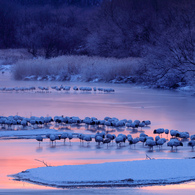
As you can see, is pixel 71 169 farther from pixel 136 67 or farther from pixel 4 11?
pixel 4 11

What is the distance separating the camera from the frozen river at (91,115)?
20.9 ft

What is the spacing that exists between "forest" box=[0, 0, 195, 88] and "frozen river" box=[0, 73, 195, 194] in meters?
5.09

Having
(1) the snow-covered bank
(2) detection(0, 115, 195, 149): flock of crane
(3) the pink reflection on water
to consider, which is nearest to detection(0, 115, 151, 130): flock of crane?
(2) detection(0, 115, 195, 149): flock of crane

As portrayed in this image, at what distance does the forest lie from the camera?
23984 millimetres

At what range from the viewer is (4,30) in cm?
8281

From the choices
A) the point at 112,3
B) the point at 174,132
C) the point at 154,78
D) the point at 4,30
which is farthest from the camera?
the point at 4,30

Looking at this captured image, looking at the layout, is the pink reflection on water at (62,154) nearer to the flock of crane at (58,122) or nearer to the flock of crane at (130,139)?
the flock of crane at (130,139)

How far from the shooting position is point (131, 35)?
1773 inches

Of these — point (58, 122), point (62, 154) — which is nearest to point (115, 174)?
point (62, 154)

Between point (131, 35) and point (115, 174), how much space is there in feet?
130

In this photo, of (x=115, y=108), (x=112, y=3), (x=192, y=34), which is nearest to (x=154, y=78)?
(x=192, y=34)

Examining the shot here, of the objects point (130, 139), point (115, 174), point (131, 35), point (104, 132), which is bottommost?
point (115, 174)

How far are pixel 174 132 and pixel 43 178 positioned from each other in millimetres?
3974

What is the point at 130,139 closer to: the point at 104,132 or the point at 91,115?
the point at 104,132
